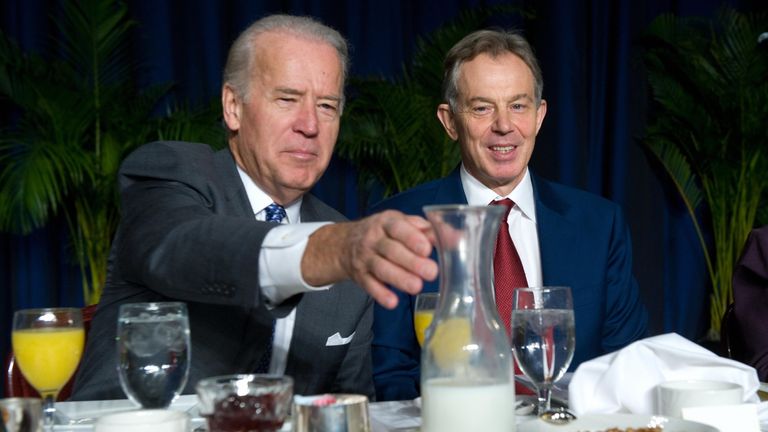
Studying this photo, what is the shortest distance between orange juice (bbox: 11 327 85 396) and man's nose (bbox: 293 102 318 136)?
778 mm

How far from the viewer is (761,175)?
15.0ft

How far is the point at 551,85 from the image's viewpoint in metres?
4.85

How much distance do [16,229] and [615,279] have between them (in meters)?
2.60

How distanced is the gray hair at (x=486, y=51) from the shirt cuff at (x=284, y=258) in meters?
1.26

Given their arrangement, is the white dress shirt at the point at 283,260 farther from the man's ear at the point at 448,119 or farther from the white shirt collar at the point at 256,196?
the man's ear at the point at 448,119

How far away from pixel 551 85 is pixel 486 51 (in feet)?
8.34

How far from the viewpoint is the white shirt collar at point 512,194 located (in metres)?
2.33

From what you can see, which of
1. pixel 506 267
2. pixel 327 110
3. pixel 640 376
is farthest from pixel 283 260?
pixel 506 267

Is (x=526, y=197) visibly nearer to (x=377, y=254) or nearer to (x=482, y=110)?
(x=482, y=110)

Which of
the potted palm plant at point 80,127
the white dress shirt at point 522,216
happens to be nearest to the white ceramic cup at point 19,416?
the white dress shirt at point 522,216

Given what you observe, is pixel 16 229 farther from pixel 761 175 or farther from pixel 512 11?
pixel 761 175

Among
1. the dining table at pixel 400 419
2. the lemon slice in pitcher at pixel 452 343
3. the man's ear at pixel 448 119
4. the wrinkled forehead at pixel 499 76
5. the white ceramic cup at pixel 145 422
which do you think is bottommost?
the dining table at pixel 400 419


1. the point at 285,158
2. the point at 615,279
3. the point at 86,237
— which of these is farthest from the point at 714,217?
the point at 285,158

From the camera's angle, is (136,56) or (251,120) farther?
(136,56)
